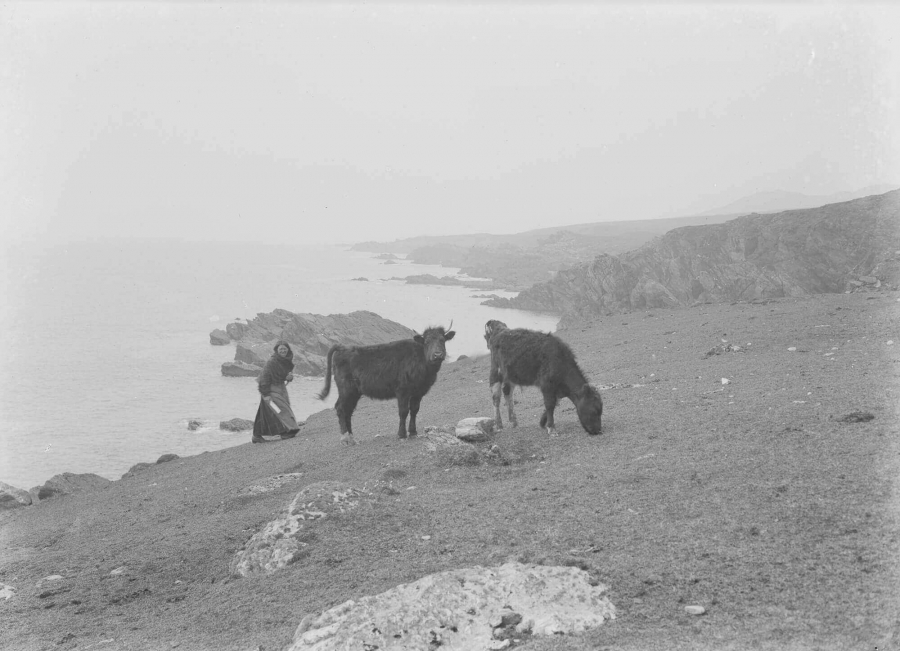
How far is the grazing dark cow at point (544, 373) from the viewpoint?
10391 mm

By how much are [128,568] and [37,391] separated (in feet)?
124

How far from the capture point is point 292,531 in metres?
6.62

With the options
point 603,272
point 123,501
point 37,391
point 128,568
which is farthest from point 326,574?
point 603,272

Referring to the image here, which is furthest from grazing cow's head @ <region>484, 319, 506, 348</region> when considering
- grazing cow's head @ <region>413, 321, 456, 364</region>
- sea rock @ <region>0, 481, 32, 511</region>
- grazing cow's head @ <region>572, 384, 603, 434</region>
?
sea rock @ <region>0, 481, 32, 511</region>

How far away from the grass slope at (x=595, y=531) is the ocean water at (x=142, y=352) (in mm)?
8502

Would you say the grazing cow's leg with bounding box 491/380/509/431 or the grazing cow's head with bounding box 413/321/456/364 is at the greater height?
the grazing cow's head with bounding box 413/321/456/364

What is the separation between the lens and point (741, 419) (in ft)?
30.3

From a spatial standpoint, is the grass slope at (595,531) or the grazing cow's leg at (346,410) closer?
the grass slope at (595,531)

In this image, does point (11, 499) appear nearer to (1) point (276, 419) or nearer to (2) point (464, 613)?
(1) point (276, 419)

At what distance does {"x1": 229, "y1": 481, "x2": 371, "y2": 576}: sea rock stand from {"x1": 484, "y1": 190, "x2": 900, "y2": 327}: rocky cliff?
96.2ft

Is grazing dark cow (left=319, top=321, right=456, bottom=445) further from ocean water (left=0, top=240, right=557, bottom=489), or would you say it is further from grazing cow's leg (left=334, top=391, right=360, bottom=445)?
ocean water (left=0, top=240, right=557, bottom=489)

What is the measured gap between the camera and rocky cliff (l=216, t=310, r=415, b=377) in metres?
42.5

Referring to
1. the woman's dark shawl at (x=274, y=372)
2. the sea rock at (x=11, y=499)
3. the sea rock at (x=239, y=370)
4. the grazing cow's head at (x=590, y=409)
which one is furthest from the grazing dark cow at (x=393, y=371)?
the sea rock at (x=239, y=370)

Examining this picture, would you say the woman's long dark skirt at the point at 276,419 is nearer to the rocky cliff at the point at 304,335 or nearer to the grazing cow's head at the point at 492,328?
the grazing cow's head at the point at 492,328
